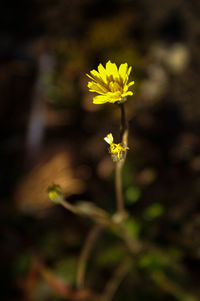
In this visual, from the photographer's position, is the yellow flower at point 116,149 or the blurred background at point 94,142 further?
the blurred background at point 94,142

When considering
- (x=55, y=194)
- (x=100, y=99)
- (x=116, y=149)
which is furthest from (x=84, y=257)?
(x=100, y=99)

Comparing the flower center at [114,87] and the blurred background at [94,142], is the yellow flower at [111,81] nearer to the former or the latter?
the flower center at [114,87]

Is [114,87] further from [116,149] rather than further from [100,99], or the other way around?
[116,149]

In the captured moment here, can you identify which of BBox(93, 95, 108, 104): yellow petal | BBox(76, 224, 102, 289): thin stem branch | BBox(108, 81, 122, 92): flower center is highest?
BBox(108, 81, 122, 92): flower center

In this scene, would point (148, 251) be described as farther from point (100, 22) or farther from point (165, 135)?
point (100, 22)

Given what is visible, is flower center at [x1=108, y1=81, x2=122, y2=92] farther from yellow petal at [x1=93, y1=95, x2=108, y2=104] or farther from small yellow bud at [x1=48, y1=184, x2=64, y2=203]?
small yellow bud at [x1=48, y1=184, x2=64, y2=203]

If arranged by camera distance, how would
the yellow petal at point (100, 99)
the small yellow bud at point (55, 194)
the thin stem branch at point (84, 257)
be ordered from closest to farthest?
the yellow petal at point (100, 99) → the small yellow bud at point (55, 194) → the thin stem branch at point (84, 257)

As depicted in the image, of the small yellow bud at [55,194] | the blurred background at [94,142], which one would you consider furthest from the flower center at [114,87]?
the blurred background at [94,142]

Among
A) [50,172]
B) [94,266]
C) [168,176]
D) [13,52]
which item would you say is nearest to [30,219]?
[50,172]

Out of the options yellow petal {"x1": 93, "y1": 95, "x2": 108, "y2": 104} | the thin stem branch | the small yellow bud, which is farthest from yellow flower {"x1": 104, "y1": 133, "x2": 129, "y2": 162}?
the thin stem branch
